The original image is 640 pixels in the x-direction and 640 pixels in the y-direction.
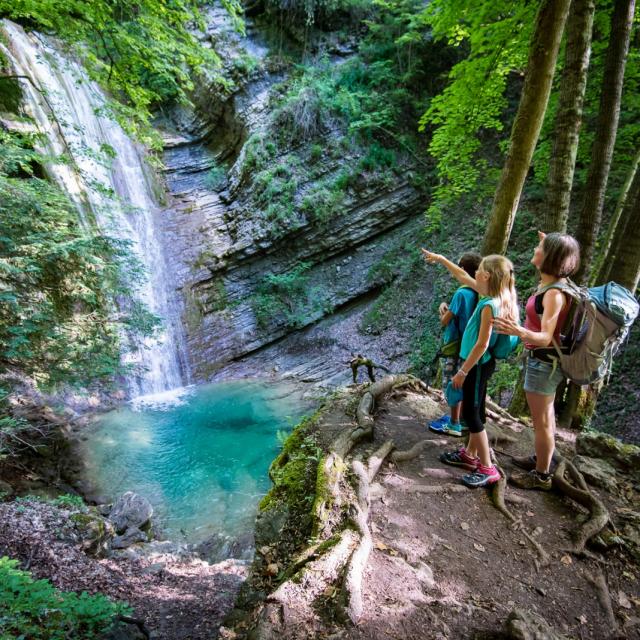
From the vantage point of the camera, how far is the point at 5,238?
5.33 m

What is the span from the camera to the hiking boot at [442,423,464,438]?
3.59 meters

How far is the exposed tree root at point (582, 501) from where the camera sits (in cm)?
238

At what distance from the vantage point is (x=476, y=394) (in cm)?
271

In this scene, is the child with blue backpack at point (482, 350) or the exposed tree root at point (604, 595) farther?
the child with blue backpack at point (482, 350)

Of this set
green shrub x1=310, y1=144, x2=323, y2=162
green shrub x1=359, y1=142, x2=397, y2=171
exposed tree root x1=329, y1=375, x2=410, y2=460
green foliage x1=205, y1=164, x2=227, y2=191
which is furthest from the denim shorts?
green foliage x1=205, y1=164, x2=227, y2=191

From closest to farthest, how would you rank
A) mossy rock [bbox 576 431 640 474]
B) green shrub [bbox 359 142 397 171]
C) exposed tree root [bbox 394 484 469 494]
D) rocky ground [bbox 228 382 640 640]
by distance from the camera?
rocky ground [bbox 228 382 640 640] → exposed tree root [bbox 394 484 469 494] → mossy rock [bbox 576 431 640 474] → green shrub [bbox 359 142 397 171]

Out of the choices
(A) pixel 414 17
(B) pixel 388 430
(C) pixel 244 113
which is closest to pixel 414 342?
(B) pixel 388 430

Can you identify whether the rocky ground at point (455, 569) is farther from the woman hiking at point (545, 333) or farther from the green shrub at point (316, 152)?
the green shrub at point (316, 152)

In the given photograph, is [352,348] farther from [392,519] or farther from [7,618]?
[7,618]

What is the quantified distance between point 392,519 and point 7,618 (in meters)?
2.33

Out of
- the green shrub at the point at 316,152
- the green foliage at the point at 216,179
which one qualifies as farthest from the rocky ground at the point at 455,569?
the green foliage at the point at 216,179

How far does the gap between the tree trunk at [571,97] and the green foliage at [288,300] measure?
951 centimetres

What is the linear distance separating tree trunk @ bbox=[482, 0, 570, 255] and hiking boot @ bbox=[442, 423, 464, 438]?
1951mm

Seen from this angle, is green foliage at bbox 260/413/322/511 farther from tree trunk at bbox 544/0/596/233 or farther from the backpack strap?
tree trunk at bbox 544/0/596/233
